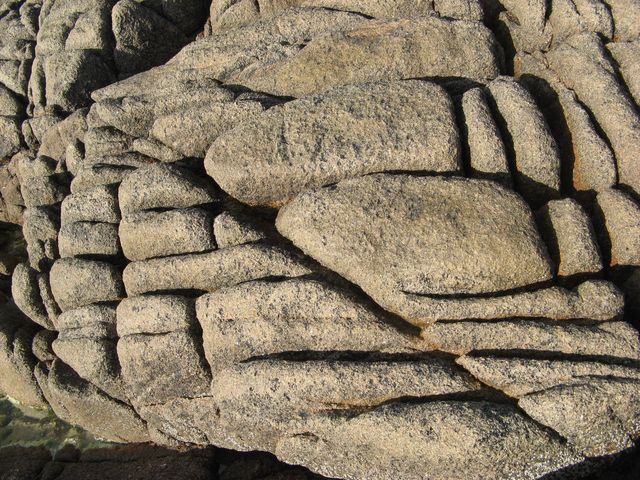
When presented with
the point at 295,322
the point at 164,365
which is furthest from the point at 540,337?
the point at 164,365

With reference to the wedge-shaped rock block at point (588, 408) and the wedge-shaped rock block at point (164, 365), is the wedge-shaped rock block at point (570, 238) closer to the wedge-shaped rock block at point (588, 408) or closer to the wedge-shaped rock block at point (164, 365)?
the wedge-shaped rock block at point (588, 408)

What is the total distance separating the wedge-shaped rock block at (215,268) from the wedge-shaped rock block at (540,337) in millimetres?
1405

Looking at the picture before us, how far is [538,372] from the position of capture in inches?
174

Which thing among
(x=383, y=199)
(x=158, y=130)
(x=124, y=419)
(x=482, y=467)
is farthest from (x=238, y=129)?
(x=482, y=467)

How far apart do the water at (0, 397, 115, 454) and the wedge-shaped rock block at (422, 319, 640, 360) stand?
4.12m

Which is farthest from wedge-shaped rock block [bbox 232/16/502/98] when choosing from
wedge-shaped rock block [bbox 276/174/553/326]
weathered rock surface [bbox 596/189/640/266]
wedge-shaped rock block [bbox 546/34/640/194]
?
weathered rock surface [bbox 596/189/640/266]

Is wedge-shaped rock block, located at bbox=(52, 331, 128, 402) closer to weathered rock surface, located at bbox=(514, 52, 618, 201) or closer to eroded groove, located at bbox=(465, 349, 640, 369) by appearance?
eroded groove, located at bbox=(465, 349, 640, 369)

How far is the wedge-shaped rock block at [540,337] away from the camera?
4.50 meters

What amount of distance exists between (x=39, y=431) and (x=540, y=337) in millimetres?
5750

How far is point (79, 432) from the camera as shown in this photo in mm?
6379

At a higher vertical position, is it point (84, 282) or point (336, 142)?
point (336, 142)

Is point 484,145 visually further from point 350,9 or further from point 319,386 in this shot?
point 350,9

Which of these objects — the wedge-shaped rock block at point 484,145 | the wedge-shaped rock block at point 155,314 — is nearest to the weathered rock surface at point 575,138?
the wedge-shaped rock block at point 484,145

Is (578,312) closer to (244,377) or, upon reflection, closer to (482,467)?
(482,467)
